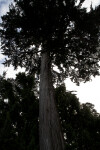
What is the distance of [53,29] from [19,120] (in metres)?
4.62

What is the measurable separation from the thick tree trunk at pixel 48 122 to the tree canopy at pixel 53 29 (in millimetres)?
2598

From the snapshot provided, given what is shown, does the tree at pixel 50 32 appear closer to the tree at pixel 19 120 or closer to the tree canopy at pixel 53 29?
the tree canopy at pixel 53 29

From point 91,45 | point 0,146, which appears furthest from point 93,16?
point 0,146

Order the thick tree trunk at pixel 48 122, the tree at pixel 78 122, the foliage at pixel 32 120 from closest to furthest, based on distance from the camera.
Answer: the thick tree trunk at pixel 48 122, the foliage at pixel 32 120, the tree at pixel 78 122

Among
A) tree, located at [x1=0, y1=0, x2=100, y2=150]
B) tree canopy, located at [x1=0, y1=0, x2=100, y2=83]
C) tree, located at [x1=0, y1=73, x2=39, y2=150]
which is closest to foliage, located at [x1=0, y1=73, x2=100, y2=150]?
tree, located at [x1=0, y1=73, x2=39, y2=150]

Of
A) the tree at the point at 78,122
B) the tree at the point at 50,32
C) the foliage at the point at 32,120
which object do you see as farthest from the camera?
the tree at the point at 50,32

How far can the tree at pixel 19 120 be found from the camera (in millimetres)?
4383

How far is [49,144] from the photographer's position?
430 cm

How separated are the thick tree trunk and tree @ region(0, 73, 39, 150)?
0.31m

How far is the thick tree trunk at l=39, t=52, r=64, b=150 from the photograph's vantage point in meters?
4.33

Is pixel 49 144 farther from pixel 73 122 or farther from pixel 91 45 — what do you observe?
pixel 91 45

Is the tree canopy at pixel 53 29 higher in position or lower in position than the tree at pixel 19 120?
higher

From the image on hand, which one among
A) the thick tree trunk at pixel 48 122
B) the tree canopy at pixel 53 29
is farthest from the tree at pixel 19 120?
the tree canopy at pixel 53 29

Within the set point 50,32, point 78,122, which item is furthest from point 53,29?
point 78,122
